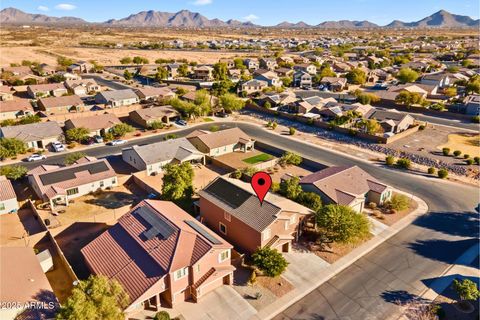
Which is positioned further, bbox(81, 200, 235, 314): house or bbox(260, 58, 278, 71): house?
bbox(260, 58, 278, 71): house

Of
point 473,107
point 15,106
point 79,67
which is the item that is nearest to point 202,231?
point 15,106

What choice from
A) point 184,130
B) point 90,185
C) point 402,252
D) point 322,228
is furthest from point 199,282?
point 184,130

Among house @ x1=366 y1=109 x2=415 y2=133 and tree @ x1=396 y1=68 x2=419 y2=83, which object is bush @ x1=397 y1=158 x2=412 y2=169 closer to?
house @ x1=366 y1=109 x2=415 y2=133

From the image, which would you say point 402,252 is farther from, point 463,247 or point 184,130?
point 184,130

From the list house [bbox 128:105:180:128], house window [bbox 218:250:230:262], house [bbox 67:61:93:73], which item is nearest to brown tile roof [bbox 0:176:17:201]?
house window [bbox 218:250:230:262]

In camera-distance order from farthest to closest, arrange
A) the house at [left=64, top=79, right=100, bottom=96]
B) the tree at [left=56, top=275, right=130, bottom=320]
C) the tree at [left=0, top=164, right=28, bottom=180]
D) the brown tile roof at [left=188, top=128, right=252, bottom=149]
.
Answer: the house at [left=64, top=79, right=100, bottom=96], the brown tile roof at [left=188, top=128, right=252, bottom=149], the tree at [left=0, top=164, right=28, bottom=180], the tree at [left=56, top=275, right=130, bottom=320]

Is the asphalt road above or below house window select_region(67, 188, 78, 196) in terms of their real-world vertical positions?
below

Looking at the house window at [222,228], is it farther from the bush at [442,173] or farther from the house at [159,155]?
the bush at [442,173]
